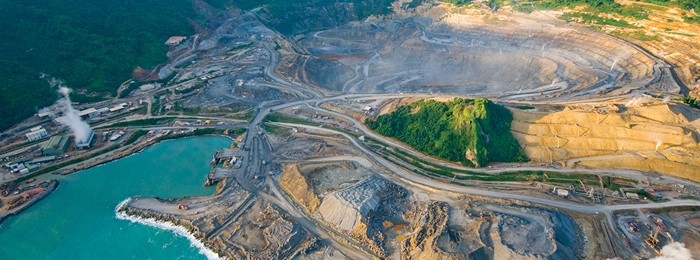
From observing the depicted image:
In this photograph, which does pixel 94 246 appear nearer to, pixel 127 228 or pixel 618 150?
pixel 127 228

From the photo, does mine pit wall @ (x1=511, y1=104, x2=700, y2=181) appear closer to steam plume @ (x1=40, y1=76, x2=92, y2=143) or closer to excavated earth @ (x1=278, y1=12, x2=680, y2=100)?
excavated earth @ (x1=278, y1=12, x2=680, y2=100)

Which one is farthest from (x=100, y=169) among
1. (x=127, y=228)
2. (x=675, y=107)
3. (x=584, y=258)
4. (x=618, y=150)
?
(x=675, y=107)

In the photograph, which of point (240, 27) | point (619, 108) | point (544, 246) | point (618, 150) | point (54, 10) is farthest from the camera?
point (240, 27)

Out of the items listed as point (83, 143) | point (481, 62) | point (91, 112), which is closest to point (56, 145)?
point (83, 143)

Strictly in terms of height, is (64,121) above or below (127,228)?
above

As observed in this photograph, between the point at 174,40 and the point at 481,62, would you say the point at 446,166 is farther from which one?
the point at 174,40

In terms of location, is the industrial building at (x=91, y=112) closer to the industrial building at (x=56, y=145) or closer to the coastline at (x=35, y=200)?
the industrial building at (x=56, y=145)
